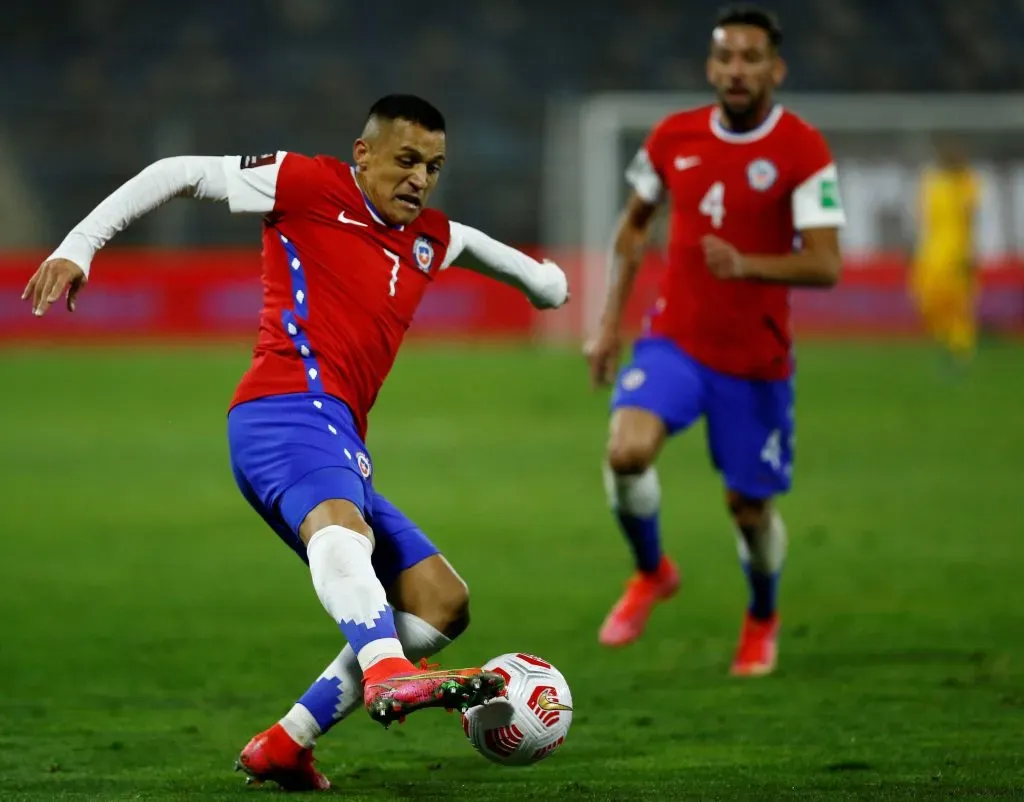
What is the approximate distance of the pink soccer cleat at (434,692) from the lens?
4082 mm

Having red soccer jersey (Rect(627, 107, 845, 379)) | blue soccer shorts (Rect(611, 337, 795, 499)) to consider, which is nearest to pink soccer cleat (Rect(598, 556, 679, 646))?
blue soccer shorts (Rect(611, 337, 795, 499))

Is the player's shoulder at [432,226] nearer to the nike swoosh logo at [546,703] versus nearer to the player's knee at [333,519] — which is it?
the player's knee at [333,519]

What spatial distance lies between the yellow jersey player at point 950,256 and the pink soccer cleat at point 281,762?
53.7 feet

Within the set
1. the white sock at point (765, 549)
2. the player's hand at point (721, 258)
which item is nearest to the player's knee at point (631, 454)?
the white sock at point (765, 549)

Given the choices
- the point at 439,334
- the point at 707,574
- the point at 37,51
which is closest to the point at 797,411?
the point at 707,574

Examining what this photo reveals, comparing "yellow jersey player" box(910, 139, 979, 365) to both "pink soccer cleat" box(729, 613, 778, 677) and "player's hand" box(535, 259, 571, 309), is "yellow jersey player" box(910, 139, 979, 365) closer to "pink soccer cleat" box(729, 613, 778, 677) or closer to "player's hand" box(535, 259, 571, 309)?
"pink soccer cleat" box(729, 613, 778, 677)

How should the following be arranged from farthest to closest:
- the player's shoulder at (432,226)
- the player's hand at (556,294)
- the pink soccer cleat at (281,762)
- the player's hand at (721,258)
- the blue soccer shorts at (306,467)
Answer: the player's hand at (721,258) → the player's hand at (556,294) → the player's shoulder at (432,226) → the pink soccer cleat at (281,762) → the blue soccer shorts at (306,467)

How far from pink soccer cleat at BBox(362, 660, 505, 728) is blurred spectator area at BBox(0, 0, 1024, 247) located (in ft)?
72.0

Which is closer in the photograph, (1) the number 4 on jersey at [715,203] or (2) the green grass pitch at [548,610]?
(2) the green grass pitch at [548,610]

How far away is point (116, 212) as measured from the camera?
478 centimetres

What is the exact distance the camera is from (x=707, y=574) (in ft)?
30.6

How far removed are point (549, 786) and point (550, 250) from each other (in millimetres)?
20477

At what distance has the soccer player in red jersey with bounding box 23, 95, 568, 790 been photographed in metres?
4.72

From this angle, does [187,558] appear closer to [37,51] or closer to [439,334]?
[439,334]
